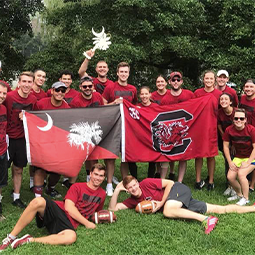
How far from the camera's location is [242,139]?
270 inches

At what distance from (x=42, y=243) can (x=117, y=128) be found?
3167 millimetres

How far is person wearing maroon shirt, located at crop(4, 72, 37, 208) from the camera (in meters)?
6.37

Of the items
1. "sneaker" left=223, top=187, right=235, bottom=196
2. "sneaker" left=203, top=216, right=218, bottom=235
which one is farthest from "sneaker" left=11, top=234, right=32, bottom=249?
"sneaker" left=223, top=187, right=235, bottom=196

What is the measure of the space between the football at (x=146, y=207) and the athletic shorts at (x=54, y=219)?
1320mm

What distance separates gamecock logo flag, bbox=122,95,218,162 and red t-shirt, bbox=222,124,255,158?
619mm

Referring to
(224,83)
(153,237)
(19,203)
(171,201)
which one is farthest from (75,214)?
(224,83)

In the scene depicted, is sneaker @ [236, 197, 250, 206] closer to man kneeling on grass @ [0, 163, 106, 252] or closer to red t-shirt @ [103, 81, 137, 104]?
man kneeling on grass @ [0, 163, 106, 252]

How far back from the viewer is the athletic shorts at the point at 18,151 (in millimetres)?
6606

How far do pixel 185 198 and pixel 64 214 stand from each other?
1982 millimetres

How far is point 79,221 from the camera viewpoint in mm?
5340

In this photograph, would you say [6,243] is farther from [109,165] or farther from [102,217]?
[109,165]

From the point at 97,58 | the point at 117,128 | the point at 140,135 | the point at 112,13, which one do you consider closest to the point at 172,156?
the point at 140,135

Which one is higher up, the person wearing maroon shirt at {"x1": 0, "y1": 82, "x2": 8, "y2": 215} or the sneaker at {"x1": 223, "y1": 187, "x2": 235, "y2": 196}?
the person wearing maroon shirt at {"x1": 0, "y1": 82, "x2": 8, "y2": 215}

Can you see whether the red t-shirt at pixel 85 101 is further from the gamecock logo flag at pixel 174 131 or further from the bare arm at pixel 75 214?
the bare arm at pixel 75 214
